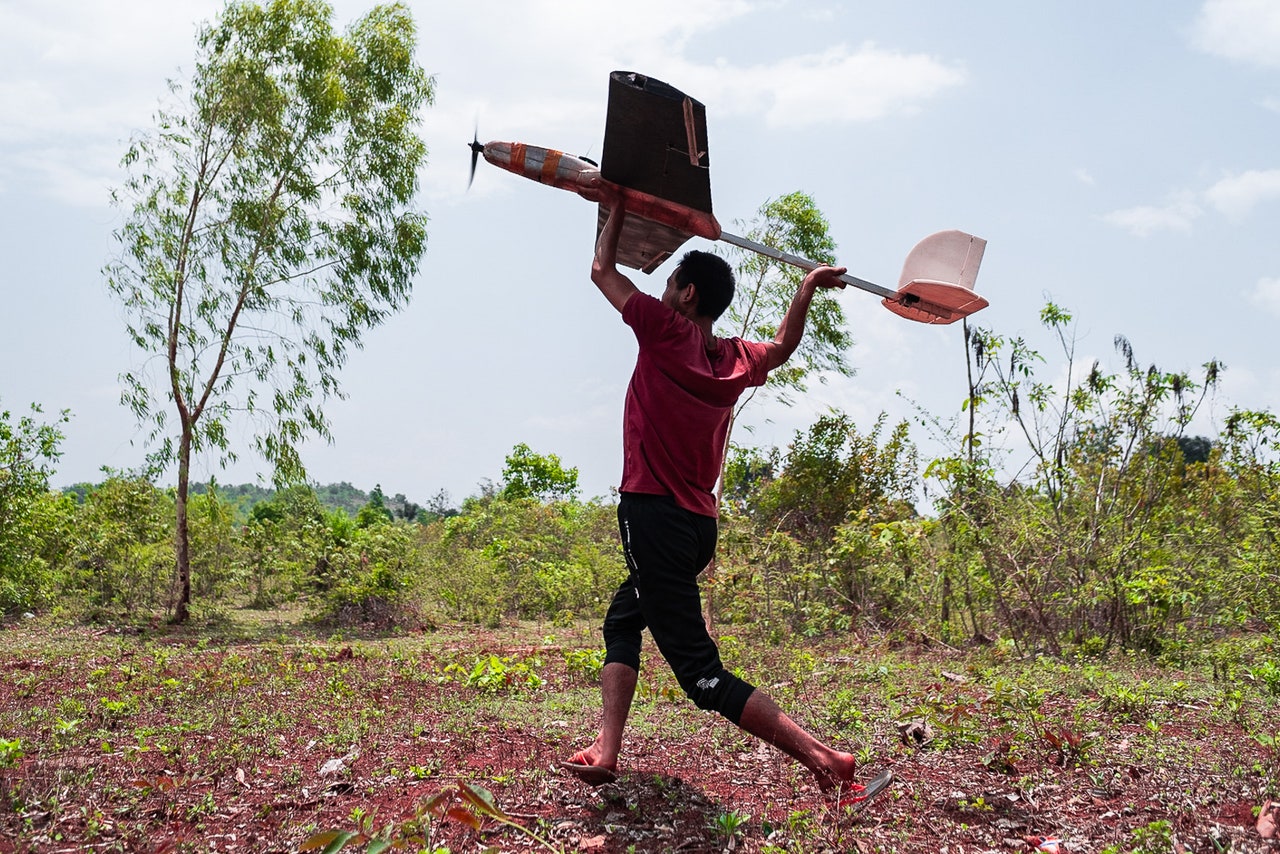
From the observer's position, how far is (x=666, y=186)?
3244 mm

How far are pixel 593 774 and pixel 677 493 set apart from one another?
0.95 metres

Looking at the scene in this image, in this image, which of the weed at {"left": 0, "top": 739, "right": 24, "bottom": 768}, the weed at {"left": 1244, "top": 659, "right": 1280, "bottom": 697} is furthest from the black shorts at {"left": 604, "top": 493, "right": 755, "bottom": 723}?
the weed at {"left": 1244, "top": 659, "right": 1280, "bottom": 697}

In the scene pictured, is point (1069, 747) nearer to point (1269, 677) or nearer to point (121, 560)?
point (1269, 677)

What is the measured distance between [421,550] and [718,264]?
478 inches

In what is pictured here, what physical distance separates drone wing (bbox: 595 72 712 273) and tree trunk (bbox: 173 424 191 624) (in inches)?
400

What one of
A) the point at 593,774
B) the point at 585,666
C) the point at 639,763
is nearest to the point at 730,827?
the point at 593,774

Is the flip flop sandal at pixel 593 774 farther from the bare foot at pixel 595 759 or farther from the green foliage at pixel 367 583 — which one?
the green foliage at pixel 367 583

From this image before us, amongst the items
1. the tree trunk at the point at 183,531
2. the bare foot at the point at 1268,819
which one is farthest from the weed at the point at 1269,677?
the tree trunk at the point at 183,531

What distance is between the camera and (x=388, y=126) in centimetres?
1253

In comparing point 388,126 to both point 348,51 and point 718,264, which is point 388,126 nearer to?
point 348,51

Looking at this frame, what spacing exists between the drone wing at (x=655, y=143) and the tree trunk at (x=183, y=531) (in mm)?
10155

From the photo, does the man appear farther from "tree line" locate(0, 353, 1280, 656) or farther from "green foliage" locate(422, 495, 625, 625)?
"green foliage" locate(422, 495, 625, 625)

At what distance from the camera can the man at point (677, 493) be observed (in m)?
2.93

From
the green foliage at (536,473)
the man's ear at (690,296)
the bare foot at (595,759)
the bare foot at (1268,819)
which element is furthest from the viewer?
the green foliage at (536,473)
